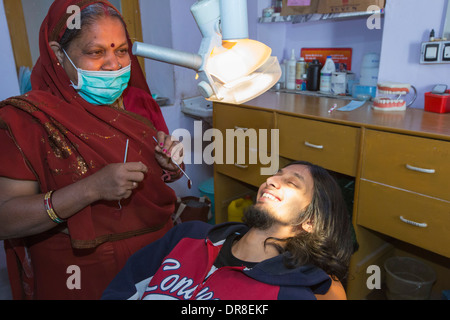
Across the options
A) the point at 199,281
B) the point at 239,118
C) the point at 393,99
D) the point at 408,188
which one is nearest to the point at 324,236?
the point at 199,281

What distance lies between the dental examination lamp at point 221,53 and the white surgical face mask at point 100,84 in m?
0.51

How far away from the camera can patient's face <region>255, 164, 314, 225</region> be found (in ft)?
4.27

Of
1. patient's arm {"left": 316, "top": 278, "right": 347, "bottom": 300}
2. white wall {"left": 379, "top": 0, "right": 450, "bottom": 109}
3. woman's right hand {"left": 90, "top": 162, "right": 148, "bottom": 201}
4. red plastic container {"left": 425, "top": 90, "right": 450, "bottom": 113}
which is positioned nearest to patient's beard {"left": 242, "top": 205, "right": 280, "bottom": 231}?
patient's arm {"left": 316, "top": 278, "right": 347, "bottom": 300}

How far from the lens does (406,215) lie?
5.34ft

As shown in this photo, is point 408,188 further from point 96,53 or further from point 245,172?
point 96,53

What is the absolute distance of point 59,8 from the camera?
113 cm

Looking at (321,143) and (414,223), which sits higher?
(321,143)

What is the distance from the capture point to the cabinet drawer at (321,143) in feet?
5.83

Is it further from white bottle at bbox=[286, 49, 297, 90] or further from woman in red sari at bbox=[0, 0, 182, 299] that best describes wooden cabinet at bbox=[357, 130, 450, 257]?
white bottle at bbox=[286, 49, 297, 90]

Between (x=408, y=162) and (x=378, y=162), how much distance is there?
14cm

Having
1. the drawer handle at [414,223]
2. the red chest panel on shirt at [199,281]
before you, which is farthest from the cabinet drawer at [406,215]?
the red chest panel on shirt at [199,281]

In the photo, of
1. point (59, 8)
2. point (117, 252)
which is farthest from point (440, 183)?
point (59, 8)

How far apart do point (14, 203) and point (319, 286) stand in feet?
3.25
